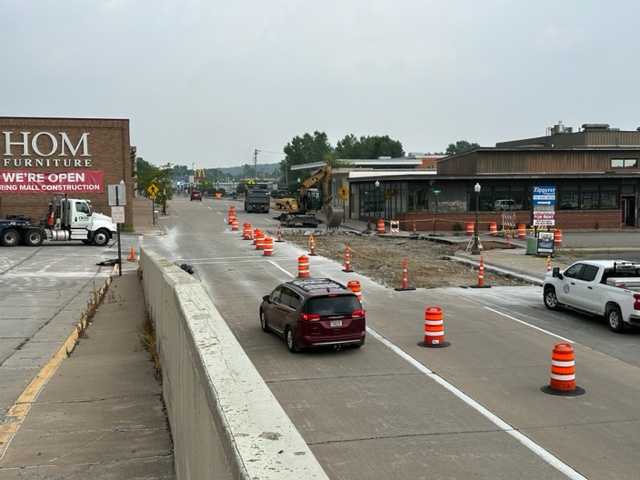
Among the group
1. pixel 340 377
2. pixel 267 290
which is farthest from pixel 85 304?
pixel 340 377

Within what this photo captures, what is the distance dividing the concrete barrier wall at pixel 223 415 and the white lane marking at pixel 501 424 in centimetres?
465

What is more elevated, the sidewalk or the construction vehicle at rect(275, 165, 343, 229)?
the construction vehicle at rect(275, 165, 343, 229)

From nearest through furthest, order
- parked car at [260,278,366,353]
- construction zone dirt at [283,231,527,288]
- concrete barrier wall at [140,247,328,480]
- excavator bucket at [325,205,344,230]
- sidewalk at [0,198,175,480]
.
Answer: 1. concrete barrier wall at [140,247,328,480]
2. sidewalk at [0,198,175,480]
3. parked car at [260,278,366,353]
4. construction zone dirt at [283,231,527,288]
5. excavator bucket at [325,205,344,230]

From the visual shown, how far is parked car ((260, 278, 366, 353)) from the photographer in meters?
14.8

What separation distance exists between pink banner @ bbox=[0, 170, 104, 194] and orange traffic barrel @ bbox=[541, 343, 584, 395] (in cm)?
4702

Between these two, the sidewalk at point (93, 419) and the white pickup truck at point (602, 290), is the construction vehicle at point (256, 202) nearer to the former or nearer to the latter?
the white pickup truck at point (602, 290)

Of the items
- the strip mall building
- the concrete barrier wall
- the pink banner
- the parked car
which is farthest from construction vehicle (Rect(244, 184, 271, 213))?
the concrete barrier wall

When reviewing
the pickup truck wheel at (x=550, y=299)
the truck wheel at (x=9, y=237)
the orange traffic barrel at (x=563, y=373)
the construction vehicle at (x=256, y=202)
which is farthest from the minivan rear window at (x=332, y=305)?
the construction vehicle at (x=256, y=202)

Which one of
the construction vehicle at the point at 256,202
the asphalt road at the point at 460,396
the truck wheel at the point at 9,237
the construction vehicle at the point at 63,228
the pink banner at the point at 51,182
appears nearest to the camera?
the asphalt road at the point at 460,396

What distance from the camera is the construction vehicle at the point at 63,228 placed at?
136 feet

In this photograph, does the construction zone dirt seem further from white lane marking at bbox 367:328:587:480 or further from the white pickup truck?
white lane marking at bbox 367:328:587:480

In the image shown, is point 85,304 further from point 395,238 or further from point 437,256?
point 395,238

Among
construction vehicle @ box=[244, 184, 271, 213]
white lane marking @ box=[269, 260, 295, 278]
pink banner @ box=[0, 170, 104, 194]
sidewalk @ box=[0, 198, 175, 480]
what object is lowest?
sidewalk @ box=[0, 198, 175, 480]

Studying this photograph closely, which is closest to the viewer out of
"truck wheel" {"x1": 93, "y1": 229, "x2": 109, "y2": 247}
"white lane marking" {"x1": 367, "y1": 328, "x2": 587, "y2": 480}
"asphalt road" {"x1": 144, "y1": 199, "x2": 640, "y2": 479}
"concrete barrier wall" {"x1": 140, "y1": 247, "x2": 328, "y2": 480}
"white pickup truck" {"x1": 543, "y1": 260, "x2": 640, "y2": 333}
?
"concrete barrier wall" {"x1": 140, "y1": 247, "x2": 328, "y2": 480}
